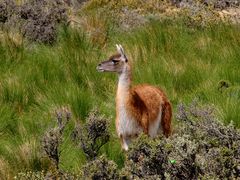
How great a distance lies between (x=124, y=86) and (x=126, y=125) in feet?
1.28

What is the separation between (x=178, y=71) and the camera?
357 inches

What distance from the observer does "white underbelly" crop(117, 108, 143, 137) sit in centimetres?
624

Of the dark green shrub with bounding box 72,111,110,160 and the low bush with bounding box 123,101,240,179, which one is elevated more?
the low bush with bounding box 123,101,240,179

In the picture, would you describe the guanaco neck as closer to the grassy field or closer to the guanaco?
the guanaco

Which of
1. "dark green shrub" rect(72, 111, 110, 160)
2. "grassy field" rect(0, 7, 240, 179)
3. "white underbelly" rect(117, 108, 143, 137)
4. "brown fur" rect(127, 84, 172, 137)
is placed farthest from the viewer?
"grassy field" rect(0, 7, 240, 179)

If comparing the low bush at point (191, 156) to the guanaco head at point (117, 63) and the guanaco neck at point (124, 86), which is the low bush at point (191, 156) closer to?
the guanaco neck at point (124, 86)

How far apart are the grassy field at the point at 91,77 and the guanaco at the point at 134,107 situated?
11.4 inches

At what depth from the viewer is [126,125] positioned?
624 cm

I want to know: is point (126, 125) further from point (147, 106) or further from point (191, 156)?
point (191, 156)

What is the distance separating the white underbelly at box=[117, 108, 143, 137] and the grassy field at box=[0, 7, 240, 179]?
0.81 ft

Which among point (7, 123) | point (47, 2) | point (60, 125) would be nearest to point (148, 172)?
point (60, 125)

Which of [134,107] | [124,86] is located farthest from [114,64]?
[134,107]

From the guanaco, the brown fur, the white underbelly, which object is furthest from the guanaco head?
the white underbelly

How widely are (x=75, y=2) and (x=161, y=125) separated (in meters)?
13.4
